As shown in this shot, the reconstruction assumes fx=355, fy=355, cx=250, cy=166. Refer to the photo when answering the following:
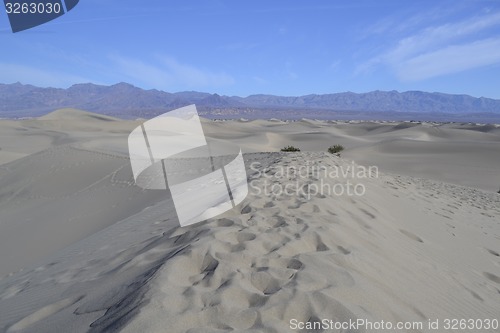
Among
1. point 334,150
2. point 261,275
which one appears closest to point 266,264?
point 261,275

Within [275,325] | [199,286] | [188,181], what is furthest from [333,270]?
[188,181]

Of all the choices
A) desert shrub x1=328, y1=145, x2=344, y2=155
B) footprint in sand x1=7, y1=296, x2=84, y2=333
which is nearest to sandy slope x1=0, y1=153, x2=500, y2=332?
footprint in sand x1=7, y1=296, x2=84, y2=333

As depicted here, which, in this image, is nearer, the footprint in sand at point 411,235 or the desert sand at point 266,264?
the desert sand at point 266,264

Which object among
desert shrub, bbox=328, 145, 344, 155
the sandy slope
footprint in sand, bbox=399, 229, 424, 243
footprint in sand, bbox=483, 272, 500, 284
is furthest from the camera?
desert shrub, bbox=328, 145, 344, 155

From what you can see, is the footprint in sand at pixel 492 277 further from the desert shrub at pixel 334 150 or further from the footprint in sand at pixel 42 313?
the desert shrub at pixel 334 150

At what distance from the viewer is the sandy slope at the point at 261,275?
8.24ft

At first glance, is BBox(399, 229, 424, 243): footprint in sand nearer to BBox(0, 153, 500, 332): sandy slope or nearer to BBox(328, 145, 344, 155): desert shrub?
BBox(0, 153, 500, 332): sandy slope

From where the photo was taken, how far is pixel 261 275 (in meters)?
2.97

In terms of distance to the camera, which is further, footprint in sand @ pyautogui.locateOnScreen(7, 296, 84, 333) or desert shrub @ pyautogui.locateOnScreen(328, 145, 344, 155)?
desert shrub @ pyautogui.locateOnScreen(328, 145, 344, 155)

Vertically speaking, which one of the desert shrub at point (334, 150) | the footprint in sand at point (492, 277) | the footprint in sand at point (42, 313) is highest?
the footprint in sand at point (42, 313)

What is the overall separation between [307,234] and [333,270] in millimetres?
837

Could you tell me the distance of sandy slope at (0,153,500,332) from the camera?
251 centimetres

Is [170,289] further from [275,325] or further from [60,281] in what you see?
[60,281]

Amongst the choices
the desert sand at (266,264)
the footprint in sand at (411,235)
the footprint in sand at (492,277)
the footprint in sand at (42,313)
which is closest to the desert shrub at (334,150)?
the desert sand at (266,264)
